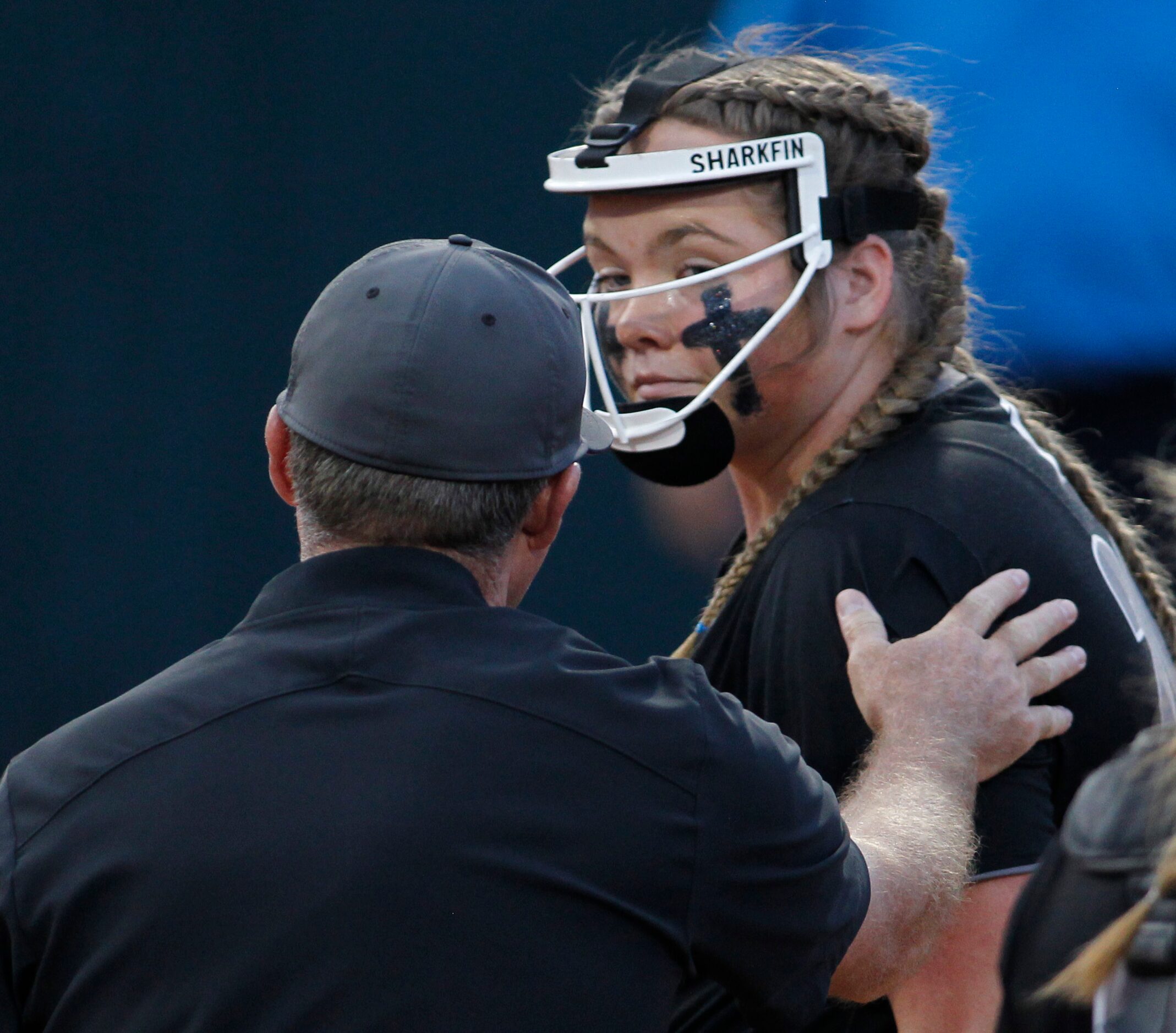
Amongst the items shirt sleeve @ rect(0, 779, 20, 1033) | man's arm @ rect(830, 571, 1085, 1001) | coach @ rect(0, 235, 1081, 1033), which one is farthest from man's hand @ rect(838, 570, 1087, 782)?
shirt sleeve @ rect(0, 779, 20, 1033)

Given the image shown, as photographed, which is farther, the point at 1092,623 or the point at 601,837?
the point at 1092,623

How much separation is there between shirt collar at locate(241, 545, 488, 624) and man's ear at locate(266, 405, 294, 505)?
0.43ft

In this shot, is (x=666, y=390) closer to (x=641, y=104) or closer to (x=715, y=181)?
(x=715, y=181)

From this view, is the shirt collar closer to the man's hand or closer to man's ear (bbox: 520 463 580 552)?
man's ear (bbox: 520 463 580 552)

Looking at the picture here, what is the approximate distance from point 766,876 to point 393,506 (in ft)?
1.53

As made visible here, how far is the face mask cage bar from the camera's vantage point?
1963 millimetres

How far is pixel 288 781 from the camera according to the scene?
4.00 feet

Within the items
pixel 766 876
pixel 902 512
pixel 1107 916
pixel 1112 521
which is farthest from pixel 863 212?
pixel 1107 916

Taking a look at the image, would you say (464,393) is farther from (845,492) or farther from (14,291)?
(14,291)

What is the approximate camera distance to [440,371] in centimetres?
136

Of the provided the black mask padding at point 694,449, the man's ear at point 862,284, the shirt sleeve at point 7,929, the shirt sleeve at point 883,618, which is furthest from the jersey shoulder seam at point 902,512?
the shirt sleeve at point 7,929

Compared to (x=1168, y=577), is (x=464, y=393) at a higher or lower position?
higher

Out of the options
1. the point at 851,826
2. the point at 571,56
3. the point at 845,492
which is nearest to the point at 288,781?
the point at 851,826

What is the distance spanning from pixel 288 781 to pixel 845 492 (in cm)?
89
